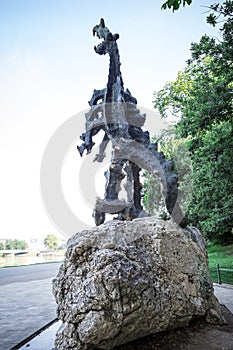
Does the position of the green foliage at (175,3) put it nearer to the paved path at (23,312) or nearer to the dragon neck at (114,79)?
the dragon neck at (114,79)

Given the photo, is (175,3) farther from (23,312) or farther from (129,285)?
(23,312)

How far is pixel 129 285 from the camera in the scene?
3.12 meters

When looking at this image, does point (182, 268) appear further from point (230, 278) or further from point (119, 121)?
point (230, 278)

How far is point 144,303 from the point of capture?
321cm

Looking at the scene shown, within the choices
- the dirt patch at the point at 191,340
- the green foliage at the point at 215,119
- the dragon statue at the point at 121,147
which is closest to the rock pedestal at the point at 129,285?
the dirt patch at the point at 191,340

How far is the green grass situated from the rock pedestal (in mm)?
7375

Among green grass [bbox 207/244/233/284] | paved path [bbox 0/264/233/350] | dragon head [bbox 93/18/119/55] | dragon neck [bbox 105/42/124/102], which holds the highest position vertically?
dragon head [bbox 93/18/119/55]

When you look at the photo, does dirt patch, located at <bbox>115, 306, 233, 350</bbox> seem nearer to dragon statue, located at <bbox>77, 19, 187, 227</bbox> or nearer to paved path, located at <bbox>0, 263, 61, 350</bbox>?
dragon statue, located at <bbox>77, 19, 187, 227</bbox>

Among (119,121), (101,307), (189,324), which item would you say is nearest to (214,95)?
(119,121)

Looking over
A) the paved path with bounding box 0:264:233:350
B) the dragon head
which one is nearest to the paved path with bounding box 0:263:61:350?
the paved path with bounding box 0:264:233:350

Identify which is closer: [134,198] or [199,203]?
[134,198]

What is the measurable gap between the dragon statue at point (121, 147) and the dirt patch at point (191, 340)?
1.56m

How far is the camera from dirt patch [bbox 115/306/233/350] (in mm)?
3332

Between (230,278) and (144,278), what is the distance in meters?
8.59
